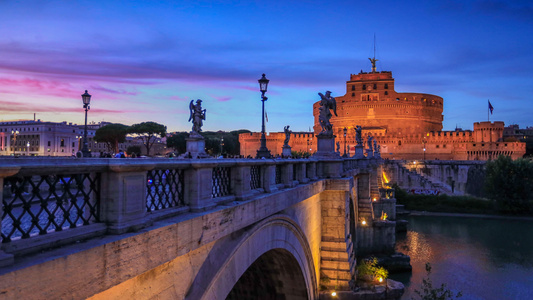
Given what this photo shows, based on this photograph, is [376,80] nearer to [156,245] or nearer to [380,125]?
[380,125]

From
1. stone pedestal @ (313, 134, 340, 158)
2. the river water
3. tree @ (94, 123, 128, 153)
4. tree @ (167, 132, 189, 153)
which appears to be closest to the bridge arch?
stone pedestal @ (313, 134, 340, 158)

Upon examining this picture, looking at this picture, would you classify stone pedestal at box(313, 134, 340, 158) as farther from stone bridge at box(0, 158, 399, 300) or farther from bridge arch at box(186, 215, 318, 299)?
stone bridge at box(0, 158, 399, 300)

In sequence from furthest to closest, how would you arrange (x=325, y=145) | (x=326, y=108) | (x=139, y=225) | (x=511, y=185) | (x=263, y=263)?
(x=511, y=185) < (x=326, y=108) < (x=325, y=145) < (x=263, y=263) < (x=139, y=225)

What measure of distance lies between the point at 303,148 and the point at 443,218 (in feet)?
165

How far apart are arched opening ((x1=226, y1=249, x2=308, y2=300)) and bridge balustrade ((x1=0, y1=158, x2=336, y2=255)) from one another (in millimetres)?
5362

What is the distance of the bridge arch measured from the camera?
204 inches

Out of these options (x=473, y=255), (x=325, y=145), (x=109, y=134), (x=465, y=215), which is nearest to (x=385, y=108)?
(x=465, y=215)

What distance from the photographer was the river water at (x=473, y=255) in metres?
22.3

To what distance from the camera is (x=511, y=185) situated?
46281 millimetres

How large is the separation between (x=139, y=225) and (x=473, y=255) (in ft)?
101

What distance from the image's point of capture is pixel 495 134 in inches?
3332

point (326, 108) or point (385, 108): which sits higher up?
point (385, 108)

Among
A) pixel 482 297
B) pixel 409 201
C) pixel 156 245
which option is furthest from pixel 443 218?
pixel 156 245

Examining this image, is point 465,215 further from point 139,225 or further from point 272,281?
point 139,225
